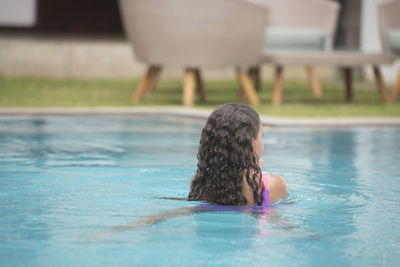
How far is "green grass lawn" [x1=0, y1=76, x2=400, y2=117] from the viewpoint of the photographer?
8477mm

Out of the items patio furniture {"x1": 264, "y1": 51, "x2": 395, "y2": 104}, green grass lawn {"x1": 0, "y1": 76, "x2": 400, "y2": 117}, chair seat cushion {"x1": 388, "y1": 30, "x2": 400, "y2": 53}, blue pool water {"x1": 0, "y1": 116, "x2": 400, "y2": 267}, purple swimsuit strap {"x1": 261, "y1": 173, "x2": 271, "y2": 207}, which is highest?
chair seat cushion {"x1": 388, "y1": 30, "x2": 400, "y2": 53}

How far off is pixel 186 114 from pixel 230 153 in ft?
14.8

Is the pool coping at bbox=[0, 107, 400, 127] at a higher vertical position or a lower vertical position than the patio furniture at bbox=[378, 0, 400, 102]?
lower

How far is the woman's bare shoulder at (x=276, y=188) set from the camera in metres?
3.28

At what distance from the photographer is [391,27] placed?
9445 mm

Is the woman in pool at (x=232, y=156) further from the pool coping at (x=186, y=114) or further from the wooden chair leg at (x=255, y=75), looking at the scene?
the wooden chair leg at (x=255, y=75)

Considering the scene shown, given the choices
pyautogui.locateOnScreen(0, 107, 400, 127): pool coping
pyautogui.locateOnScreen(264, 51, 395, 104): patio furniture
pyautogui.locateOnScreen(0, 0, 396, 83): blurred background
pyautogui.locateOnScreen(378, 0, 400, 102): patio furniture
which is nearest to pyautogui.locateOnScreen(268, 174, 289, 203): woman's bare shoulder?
pyautogui.locateOnScreen(0, 107, 400, 127): pool coping

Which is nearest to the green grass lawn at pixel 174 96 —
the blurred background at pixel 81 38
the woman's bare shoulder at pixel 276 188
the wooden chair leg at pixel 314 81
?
the wooden chair leg at pixel 314 81

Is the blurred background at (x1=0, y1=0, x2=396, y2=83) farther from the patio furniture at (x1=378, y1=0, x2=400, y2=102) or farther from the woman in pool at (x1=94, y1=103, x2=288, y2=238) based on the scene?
the woman in pool at (x1=94, y1=103, x2=288, y2=238)

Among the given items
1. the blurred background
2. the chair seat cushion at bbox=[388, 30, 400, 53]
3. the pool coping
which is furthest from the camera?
the blurred background

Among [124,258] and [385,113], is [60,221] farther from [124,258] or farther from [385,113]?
[385,113]

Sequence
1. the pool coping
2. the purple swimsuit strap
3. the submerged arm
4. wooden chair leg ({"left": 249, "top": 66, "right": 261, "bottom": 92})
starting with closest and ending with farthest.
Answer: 1. the submerged arm
2. the purple swimsuit strap
3. the pool coping
4. wooden chair leg ({"left": 249, "top": 66, "right": 261, "bottom": 92})

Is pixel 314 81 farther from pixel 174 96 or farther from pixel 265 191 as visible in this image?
pixel 265 191

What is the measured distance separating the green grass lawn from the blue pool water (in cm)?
216
